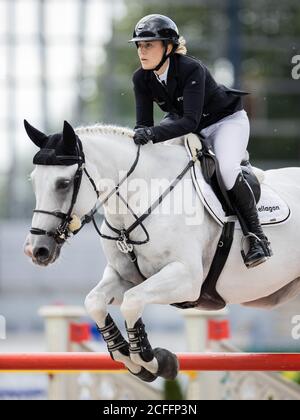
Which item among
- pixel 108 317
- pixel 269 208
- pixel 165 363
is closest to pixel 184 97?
pixel 269 208

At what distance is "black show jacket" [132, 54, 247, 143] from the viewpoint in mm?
5438

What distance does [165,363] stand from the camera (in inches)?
209

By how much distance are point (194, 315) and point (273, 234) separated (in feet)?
6.18

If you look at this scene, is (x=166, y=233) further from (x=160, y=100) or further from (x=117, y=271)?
(x=160, y=100)

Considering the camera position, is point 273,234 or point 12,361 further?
point 273,234

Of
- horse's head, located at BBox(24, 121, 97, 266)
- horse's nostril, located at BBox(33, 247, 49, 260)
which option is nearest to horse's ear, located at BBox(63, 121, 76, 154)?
horse's head, located at BBox(24, 121, 97, 266)

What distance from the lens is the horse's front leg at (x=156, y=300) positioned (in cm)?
514

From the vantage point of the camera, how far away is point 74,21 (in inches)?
873

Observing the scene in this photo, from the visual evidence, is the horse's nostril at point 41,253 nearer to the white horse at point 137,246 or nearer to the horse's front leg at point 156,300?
the white horse at point 137,246

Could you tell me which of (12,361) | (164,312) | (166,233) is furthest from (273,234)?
(164,312)

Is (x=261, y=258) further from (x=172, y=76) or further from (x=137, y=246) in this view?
(x=172, y=76)

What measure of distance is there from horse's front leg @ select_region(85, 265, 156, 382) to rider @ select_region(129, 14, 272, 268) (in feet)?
2.51

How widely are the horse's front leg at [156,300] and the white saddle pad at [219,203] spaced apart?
43 cm

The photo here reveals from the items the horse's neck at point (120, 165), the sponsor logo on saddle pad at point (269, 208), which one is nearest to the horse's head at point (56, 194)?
the horse's neck at point (120, 165)
